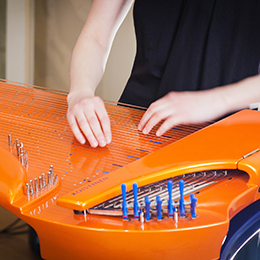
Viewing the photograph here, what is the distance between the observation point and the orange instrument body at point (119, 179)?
0.65 meters

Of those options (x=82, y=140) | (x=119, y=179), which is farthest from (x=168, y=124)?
(x=119, y=179)

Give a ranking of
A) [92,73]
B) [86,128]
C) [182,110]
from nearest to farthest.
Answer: [86,128] → [182,110] → [92,73]

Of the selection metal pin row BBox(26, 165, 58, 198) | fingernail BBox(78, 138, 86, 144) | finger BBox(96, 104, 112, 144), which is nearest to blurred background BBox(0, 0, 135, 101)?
finger BBox(96, 104, 112, 144)

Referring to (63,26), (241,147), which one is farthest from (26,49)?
(241,147)

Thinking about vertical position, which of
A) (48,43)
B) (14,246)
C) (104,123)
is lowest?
(48,43)

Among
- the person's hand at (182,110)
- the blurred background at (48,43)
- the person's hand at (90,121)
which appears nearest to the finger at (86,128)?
the person's hand at (90,121)

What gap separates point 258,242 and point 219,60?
882 mm

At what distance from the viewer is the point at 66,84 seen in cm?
415

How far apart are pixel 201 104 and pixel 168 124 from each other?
0.16 metres

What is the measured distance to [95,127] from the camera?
1065 millimetres

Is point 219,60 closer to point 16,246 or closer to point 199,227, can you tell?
point 199,227

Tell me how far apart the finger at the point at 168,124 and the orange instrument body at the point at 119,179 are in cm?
2

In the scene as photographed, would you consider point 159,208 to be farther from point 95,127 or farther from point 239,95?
point 239,95

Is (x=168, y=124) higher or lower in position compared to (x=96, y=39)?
lower
